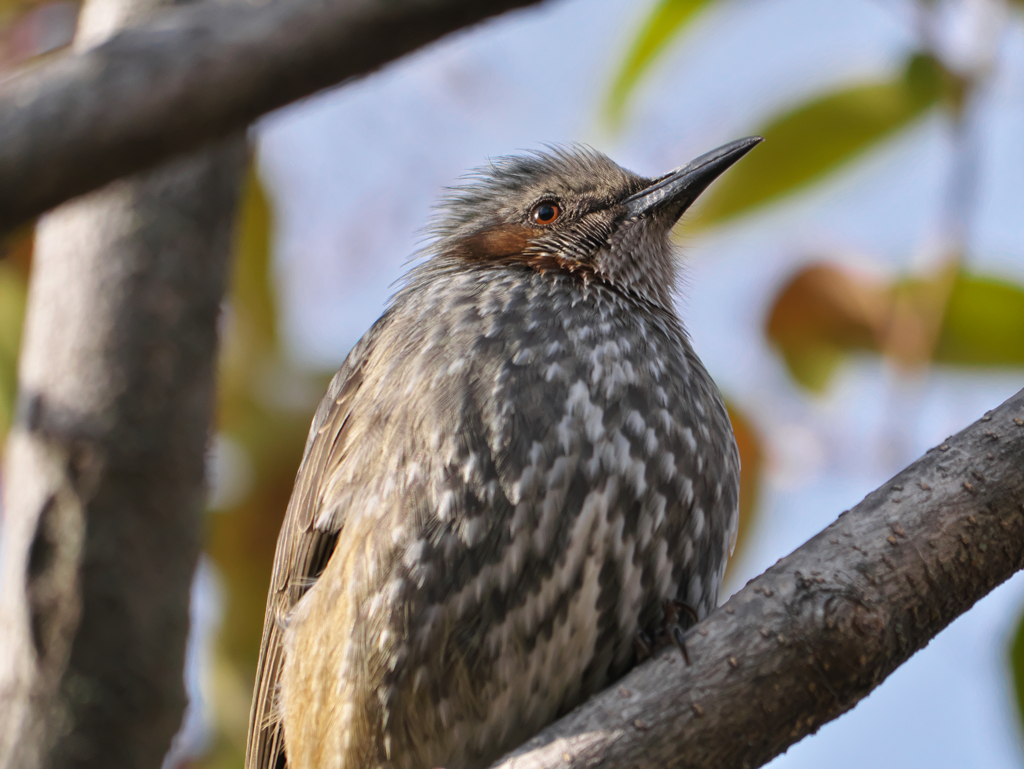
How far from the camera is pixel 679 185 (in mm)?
3205

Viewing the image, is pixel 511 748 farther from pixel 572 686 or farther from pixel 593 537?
pixel 593 537

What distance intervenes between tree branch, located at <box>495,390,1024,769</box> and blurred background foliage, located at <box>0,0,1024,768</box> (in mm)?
726

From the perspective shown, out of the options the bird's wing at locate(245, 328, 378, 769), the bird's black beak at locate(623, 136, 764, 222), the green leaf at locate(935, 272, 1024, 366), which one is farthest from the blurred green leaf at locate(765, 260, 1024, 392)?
the bird's wing at locate(245, 328, 378, 769)

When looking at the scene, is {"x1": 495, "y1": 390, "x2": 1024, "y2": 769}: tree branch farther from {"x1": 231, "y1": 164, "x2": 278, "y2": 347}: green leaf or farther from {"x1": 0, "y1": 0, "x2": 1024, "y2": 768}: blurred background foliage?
{"x1": 231, "y1": 164, "x2": 278, "y2": 347}: green leaf

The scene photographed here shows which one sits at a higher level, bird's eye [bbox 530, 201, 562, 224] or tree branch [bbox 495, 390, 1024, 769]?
bird's eye [bbox 530, 201, 562, 224]

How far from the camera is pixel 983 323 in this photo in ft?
9.10

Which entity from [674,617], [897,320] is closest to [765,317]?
[897,320]

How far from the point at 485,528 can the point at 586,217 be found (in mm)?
1248

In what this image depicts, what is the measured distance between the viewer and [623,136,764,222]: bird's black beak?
10.0 ft

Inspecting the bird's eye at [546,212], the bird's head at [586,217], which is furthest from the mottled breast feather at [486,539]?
the bird's eye at [546,212]

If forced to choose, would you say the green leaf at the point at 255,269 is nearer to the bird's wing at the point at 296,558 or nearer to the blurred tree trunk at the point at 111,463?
the blurred tree trunk at the point at 111,463

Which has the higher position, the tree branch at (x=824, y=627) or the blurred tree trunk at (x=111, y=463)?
the blurred tree trunk at (x=111, y=463)

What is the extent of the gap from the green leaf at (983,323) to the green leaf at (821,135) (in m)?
0.49

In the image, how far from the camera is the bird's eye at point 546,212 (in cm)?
328
